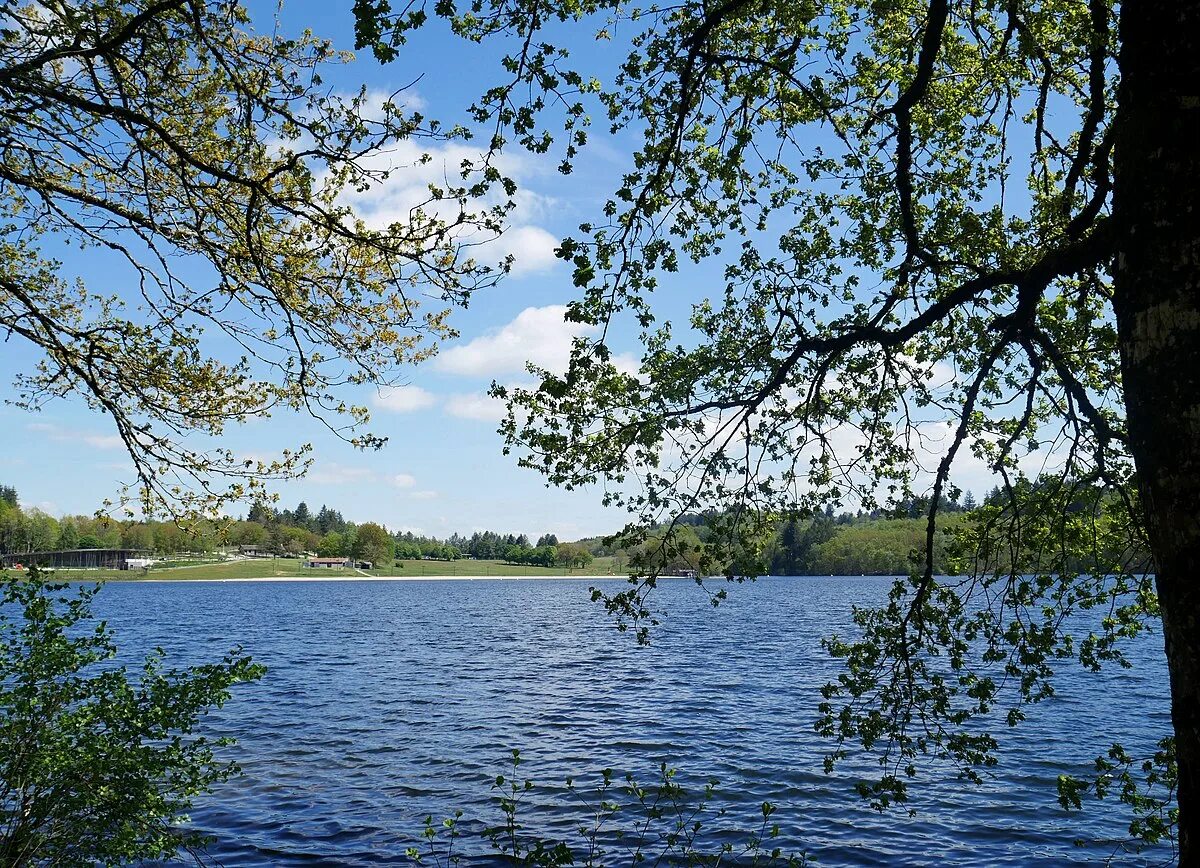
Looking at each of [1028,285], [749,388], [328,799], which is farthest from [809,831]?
[1028,285]

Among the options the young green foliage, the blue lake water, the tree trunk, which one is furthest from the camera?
the blue lake water

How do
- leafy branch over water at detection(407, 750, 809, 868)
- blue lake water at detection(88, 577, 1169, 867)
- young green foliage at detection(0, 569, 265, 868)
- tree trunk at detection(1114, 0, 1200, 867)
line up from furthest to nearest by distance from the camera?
blue lake water at detection(88, 577, 1169, 867), leafy branch over water at detection(407, 750, 809, 868), young green foliage at detection(0, 569, 265, 868), tree trunk at detection(1114, 0, 1200, 867)

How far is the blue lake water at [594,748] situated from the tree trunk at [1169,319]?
1363 centimetres

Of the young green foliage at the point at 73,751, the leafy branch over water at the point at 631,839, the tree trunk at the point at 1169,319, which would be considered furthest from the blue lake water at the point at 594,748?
the tree trunk at the point at 1169,319

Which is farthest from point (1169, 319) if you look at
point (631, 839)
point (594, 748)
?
point (594, 748)

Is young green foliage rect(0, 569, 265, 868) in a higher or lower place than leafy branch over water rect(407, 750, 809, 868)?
higher

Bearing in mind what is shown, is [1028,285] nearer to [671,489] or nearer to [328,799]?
[671,489]

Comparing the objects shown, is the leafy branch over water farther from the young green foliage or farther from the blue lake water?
the young green foliage

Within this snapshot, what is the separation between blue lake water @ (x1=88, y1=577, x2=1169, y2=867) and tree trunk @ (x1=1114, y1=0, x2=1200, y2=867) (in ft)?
44.7

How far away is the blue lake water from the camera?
57.1ft

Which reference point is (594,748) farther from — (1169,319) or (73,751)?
(1169,319)

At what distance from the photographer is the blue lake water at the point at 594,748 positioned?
685 inches

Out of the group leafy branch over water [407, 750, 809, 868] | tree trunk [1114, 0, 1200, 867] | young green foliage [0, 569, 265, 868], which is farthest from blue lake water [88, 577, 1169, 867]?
tree trunk [1114, 0, 1200, 867]

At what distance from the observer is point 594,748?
2497cm
